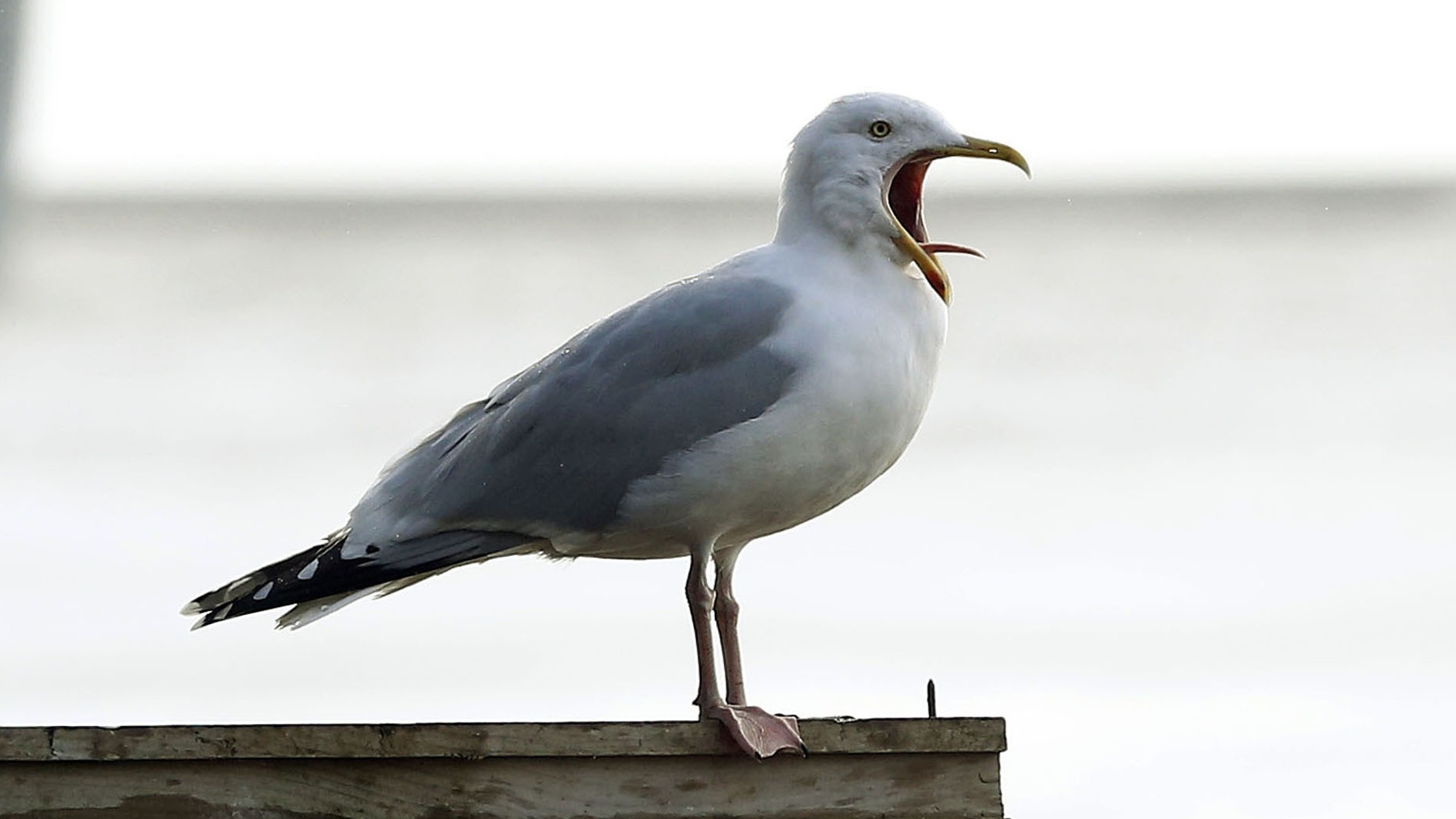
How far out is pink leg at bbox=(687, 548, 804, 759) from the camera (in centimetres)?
299

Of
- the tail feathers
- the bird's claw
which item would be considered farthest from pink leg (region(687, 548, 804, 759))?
the tail feathers

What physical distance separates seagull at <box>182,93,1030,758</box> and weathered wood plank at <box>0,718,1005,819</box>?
9.4 inches

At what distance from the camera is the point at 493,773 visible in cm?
292

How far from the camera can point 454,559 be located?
337 cm

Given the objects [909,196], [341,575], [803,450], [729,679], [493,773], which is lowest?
[493,773]

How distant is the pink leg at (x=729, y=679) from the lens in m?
2.99

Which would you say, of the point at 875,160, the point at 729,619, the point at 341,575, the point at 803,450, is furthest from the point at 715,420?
the point at 341,575

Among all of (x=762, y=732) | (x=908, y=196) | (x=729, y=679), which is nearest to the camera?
(x=762, y=732)

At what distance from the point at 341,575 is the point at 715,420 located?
24.7 inches

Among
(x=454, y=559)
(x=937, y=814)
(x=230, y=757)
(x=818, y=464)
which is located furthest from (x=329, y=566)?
(x=937, y=814)

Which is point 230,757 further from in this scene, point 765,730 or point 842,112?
point 842,112

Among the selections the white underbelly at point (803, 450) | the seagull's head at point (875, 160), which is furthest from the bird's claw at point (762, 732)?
the seagull's head at point (875, 160)

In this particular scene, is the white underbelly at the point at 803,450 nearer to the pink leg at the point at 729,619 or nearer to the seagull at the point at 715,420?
the seagull at the point at 715,420

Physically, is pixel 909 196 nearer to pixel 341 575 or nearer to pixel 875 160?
pixel 875 160
